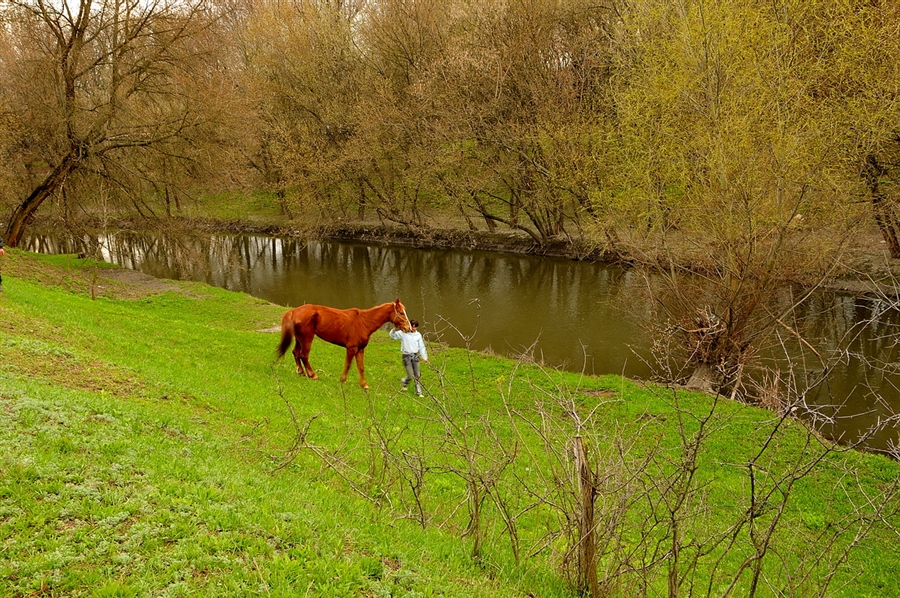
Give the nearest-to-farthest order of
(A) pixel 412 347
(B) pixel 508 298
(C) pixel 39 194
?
(A) pixel 412 347
(C) pixel 39 194
(B) pixel 508 298

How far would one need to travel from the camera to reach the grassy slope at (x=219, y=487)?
4625 mm

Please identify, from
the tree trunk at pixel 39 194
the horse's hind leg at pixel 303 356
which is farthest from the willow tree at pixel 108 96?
the horse's hind leg at pixel 303 356

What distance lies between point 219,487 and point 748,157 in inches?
675

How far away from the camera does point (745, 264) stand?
51.7ft

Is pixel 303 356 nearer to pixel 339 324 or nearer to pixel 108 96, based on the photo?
pixel 339 324

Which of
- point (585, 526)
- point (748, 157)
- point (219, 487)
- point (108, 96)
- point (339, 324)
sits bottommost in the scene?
point (585, 526)

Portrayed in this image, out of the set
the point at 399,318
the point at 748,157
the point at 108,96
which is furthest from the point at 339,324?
the point at 108,96

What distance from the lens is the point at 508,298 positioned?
28.4m

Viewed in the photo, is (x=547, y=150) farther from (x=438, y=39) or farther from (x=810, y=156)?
(x=810, y=156)

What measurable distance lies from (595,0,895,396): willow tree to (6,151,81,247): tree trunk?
2585 cm

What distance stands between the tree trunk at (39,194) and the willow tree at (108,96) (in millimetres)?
51

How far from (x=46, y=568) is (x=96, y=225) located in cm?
3302

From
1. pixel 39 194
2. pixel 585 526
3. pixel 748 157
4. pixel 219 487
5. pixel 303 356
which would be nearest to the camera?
pixel 585 526

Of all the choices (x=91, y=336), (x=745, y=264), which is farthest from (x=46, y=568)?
(x=745, y=264)
